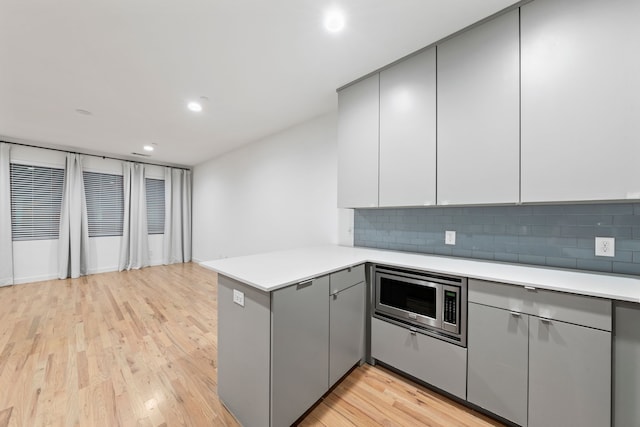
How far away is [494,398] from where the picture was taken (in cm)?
148

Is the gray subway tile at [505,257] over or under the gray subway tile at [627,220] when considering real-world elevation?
under

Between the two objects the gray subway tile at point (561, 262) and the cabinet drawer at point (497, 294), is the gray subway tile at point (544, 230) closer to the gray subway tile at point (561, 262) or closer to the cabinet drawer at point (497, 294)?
the gray subway tile at point (561, 262)

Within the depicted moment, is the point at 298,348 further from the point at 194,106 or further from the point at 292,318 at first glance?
the point at 194,106

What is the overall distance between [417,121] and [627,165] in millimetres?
1219

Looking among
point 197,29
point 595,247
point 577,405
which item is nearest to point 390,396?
point 577,405

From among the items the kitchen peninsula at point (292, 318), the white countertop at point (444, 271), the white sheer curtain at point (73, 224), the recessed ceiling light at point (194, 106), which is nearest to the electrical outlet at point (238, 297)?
the kitchen peninsula at point (292, 318)

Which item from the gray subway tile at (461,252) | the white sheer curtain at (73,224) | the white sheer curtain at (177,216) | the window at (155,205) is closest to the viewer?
the gray subway tile at (461,252)

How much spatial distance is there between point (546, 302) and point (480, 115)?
1.26 meters

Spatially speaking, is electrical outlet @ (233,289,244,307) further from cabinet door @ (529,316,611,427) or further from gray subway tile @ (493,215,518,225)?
gray subway tile @ (493,215,518,225)

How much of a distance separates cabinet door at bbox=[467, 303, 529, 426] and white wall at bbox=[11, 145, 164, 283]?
268 inches

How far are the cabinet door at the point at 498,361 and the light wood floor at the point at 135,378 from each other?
0.17 m

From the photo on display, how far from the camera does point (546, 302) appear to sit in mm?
1311

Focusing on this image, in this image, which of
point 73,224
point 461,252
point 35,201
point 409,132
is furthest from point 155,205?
point 461,252

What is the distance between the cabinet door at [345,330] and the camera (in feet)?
5.61
